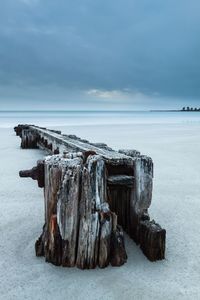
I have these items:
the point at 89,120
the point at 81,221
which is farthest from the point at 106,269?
the point at 89,120

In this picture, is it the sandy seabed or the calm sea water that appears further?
the calm sea water

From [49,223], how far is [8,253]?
540mm

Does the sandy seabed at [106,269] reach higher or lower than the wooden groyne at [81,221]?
lower

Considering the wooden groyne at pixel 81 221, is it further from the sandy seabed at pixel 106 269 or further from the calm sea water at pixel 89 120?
the calm sea water at pixel 89 120

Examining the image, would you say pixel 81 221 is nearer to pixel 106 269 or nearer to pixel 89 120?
pixel 106 269

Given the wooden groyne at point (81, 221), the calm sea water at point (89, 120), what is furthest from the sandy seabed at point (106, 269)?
the calm sea water at point (89, 120)

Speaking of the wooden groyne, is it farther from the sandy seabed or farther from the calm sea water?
the calm sea water

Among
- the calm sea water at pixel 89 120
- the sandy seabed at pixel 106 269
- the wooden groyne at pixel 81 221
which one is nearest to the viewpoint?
the sandy seabed at pixel 106 269

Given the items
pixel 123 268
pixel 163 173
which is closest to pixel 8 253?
pixel 123 268

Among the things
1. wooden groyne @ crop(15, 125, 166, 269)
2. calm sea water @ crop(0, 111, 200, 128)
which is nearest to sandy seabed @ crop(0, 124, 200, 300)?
wooden groyne @ crop(15, 125, 166, 269)

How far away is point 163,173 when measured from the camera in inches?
215

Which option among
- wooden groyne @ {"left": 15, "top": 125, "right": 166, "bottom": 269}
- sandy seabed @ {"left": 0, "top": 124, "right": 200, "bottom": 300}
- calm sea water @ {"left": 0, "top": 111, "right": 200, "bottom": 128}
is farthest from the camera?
calm sea water @ {"left": 0, "top": 111, "right": 200, "bottom": 128}

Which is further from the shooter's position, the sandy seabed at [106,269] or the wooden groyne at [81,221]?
the wooden groyne at [81,221]

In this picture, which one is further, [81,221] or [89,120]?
[89,120]
